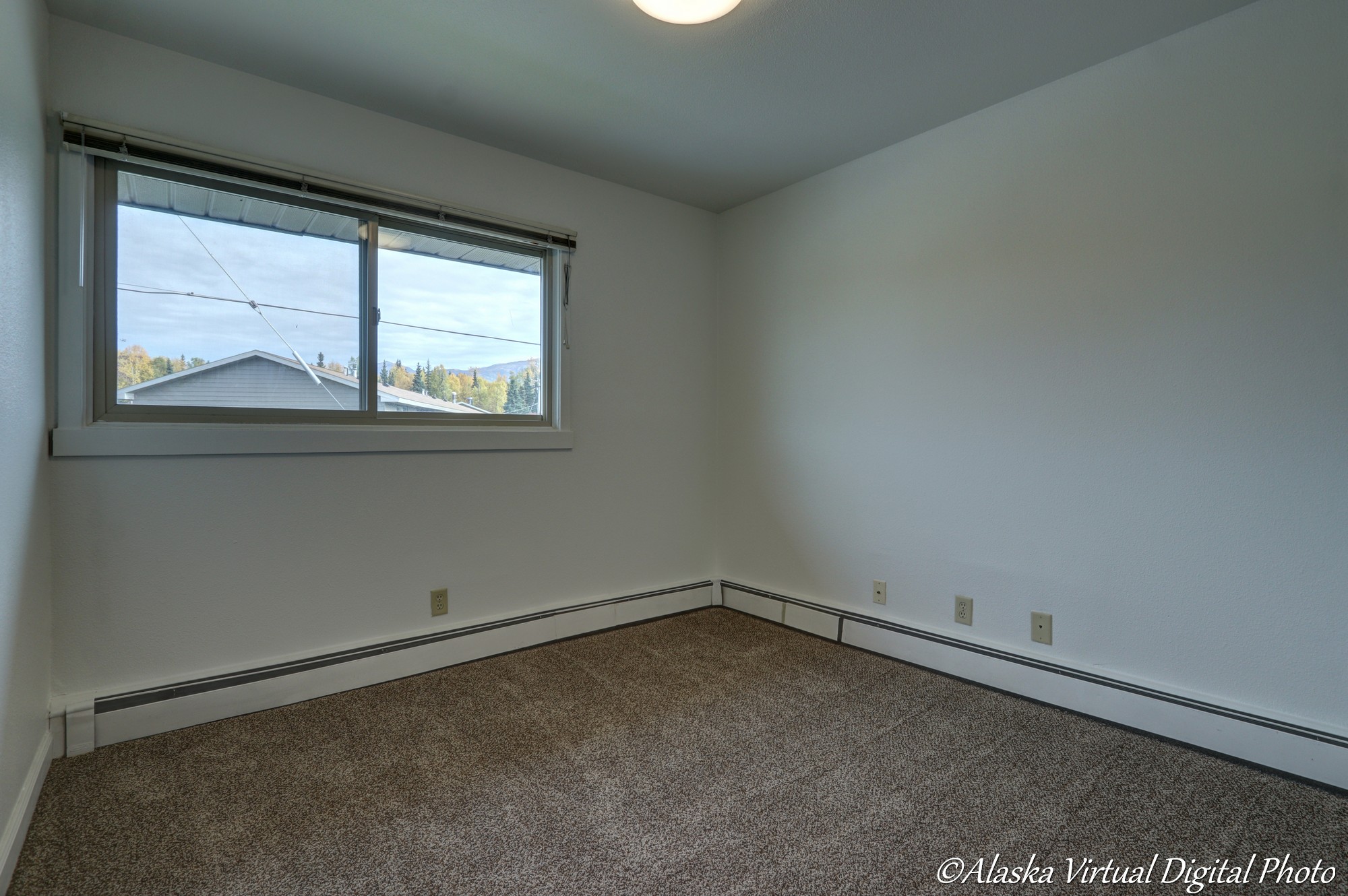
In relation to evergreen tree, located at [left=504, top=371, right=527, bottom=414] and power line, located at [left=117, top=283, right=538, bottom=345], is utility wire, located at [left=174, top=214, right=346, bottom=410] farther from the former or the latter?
evergreen tree, located at [left=504, top=371, right=527, bottom=414]

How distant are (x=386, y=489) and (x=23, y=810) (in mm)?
1353

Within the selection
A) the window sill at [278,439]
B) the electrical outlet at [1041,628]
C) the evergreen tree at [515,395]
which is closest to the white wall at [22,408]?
the window sill at [278,439]

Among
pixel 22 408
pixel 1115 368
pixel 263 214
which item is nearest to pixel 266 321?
pixel 263 214

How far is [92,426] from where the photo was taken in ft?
6.83

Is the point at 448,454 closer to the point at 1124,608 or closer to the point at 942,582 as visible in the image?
the point at 942,582

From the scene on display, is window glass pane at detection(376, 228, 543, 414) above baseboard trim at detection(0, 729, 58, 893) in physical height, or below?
above

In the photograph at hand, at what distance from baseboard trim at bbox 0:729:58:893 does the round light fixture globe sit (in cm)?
255

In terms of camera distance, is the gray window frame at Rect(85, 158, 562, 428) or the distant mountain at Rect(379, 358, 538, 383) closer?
the gray window frame at Rect(85, 158, 562, 428)

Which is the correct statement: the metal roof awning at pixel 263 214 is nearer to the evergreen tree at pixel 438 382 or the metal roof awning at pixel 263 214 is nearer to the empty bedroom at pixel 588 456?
the empty bedroom at pixel 588 456

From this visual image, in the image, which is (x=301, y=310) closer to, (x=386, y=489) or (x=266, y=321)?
(x=266, y=321)

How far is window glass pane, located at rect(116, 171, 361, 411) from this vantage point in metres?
2.19

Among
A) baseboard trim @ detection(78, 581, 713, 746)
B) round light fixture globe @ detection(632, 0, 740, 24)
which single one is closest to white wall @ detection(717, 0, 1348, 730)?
baseboard trim @ detection(78, 581, 713, 746)

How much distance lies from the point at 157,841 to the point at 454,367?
191 centimetres

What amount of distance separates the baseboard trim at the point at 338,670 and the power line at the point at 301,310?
1.31m
